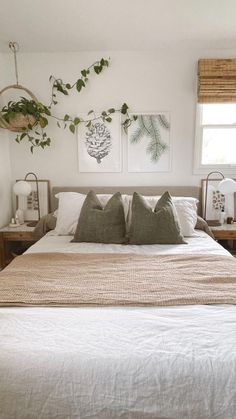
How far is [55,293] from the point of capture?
1549 mm

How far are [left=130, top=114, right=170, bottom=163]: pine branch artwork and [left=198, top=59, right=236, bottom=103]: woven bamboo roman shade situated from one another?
0.45 m

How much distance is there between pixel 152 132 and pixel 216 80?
2.67ft

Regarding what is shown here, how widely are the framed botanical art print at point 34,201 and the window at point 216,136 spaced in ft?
5.67

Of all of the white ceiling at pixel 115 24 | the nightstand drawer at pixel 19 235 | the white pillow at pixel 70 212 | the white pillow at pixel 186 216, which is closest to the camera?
the white ceiling at pixel 115 24

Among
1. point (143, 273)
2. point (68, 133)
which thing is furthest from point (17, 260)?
point (68, 133)

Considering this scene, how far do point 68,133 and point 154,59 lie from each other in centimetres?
119

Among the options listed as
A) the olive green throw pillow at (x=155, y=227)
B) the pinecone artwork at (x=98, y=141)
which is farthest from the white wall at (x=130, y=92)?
the olive green throw pillow at (x=155, y=227)

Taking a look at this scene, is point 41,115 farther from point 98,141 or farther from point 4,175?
point 4,175

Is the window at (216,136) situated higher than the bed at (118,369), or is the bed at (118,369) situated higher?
the window at (216,136)

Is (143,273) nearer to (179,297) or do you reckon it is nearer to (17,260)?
(179,297)

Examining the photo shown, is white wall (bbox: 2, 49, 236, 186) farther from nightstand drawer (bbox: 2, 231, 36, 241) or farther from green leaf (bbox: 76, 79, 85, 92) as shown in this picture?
nightstand drawer (bbox: 2, 231, 36, 241)

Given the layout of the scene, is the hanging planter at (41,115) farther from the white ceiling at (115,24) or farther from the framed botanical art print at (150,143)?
the white ceiling at (115,24)

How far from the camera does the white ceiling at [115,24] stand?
7.33ft

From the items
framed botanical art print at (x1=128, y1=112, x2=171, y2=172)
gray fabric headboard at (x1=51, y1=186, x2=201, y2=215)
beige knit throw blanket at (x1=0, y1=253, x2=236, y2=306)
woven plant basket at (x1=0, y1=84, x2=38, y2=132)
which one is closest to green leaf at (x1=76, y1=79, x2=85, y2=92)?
woven plant basket at (x1=0, y1=84, x2=38, y2=132)
